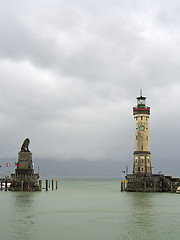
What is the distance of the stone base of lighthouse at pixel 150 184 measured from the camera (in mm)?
A: 97375

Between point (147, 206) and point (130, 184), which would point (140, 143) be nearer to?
point (130, 184)

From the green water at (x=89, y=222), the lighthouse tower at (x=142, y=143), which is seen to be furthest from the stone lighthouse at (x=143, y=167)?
the green water at (x=89, y=222)

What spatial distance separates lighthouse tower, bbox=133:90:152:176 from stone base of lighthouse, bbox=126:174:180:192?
2394mm

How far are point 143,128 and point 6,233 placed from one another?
66.0m

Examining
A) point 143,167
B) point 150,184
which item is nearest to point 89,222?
point 150,184

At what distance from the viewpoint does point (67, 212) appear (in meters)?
60.9

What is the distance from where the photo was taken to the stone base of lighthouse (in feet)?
319

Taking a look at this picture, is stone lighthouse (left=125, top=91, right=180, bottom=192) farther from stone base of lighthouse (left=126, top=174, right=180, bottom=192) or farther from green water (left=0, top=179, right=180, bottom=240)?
green water (left=0, top=179, right=180, bottom=240)

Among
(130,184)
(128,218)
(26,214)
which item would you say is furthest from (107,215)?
(130,184)

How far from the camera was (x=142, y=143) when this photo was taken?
331ft

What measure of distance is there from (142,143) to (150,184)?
38.3 ft

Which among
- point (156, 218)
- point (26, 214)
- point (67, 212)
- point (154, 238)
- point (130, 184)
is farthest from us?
point (130, 184)

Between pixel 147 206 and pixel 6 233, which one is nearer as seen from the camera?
pixel 6 233

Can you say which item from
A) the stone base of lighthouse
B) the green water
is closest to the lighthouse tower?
the stone base of lighthouse
